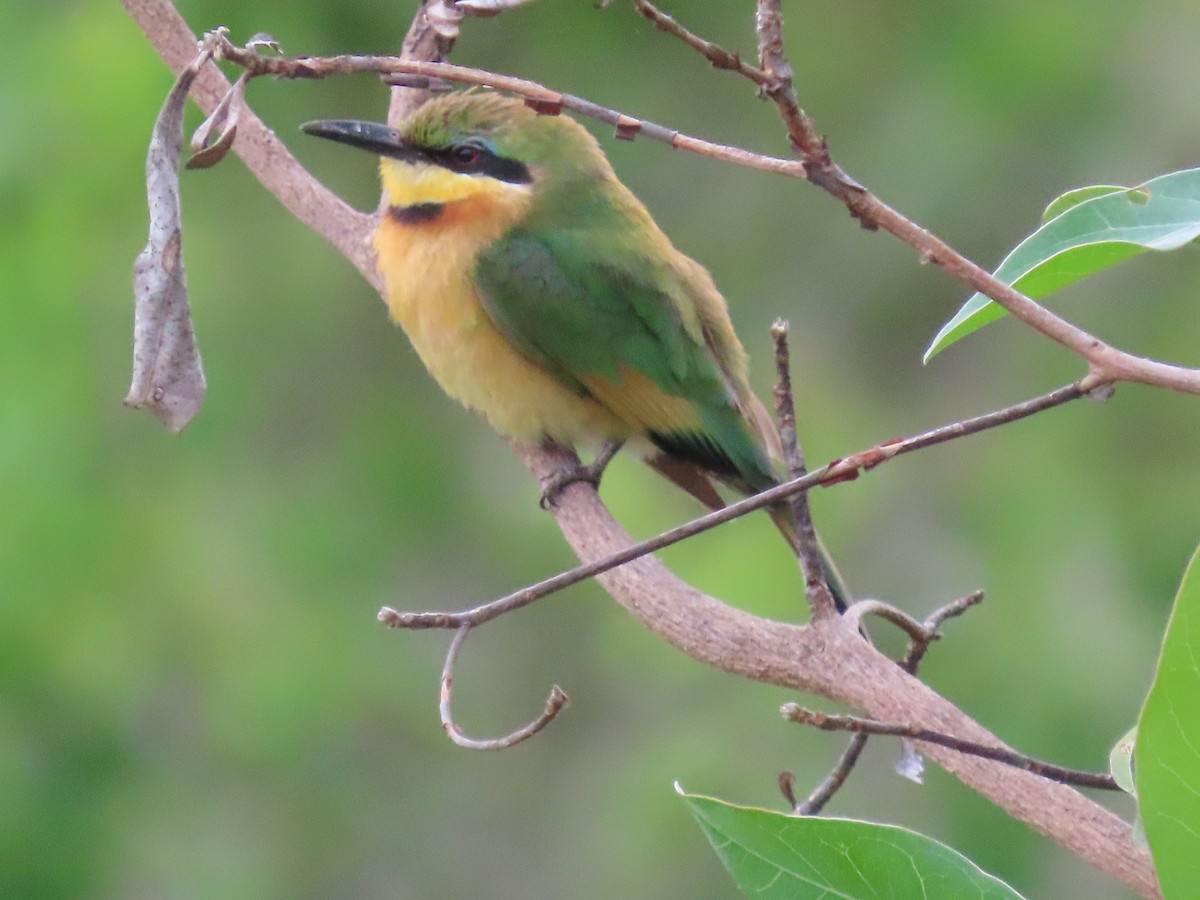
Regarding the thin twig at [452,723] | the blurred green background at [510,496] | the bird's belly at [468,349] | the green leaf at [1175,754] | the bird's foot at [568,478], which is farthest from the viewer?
the blurred green background at [510,496]

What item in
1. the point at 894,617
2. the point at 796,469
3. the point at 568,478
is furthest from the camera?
the point at 568,478

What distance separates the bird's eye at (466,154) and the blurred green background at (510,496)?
1.16 m

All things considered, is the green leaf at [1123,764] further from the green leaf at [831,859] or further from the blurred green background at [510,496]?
the blurred green background at [510,496]

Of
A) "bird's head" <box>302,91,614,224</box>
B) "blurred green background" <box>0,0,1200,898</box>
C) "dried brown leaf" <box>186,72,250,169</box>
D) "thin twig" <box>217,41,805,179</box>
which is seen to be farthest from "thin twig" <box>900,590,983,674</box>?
"blurred green background" <box>0,0,1200,898</box>

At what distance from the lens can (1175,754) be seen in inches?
31.7

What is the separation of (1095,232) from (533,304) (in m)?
1.19

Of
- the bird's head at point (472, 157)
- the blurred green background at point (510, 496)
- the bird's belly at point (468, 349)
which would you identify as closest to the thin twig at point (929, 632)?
the bird's belly at point (468, 349)

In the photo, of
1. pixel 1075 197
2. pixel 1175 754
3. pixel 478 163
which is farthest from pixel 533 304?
pixel 1175 754

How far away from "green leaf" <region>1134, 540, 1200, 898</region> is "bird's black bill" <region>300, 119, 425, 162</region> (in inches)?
53.3

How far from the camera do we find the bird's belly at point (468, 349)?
212cm

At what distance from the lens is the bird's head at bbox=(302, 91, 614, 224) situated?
2117 mm

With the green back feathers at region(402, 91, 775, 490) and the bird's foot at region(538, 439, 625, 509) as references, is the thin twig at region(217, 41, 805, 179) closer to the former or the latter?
the bird's foot at region(538, 439, 625, 509)

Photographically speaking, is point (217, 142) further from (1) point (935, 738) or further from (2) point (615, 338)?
(2) point (615, 338)

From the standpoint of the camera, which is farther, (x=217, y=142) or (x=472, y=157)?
(x=472, y=157)
